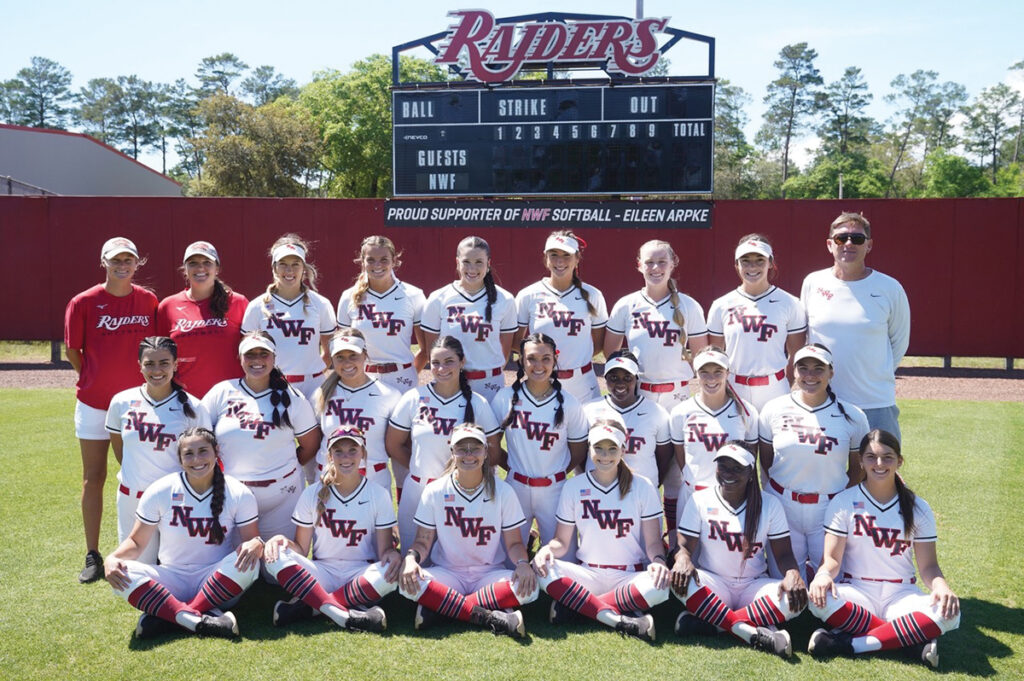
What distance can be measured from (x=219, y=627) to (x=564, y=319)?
2622mm

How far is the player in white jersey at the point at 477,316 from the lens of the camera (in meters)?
5.09

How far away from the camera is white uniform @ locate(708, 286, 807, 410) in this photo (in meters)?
4.70

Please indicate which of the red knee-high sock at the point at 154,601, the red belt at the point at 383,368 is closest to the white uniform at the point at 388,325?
the red belt at the point at 383,368

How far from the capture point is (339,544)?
419 cm

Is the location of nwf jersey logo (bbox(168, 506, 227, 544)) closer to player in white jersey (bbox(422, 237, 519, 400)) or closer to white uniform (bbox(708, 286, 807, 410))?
player in white jersey (bbox(422, 237, 519, 400))

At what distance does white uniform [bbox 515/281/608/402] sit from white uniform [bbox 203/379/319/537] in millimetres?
1570

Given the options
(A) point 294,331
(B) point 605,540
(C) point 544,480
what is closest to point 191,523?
(A) point 294,331

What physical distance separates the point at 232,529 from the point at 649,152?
9.35 meters

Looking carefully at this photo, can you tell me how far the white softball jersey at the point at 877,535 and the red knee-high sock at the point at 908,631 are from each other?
27cm

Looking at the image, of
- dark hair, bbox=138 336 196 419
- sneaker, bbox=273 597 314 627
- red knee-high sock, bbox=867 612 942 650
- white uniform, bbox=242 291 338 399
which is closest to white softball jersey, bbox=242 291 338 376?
white uniform, bbox=242 291 338 399

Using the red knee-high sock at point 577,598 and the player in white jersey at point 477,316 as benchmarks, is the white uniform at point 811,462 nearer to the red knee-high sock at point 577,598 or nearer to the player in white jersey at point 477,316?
the red knee-high sock at point 577,598

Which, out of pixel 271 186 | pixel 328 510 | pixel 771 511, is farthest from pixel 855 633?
pixel 271 186

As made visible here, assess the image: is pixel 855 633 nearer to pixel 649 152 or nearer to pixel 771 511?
pixel 771 511

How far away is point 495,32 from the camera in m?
12.5
